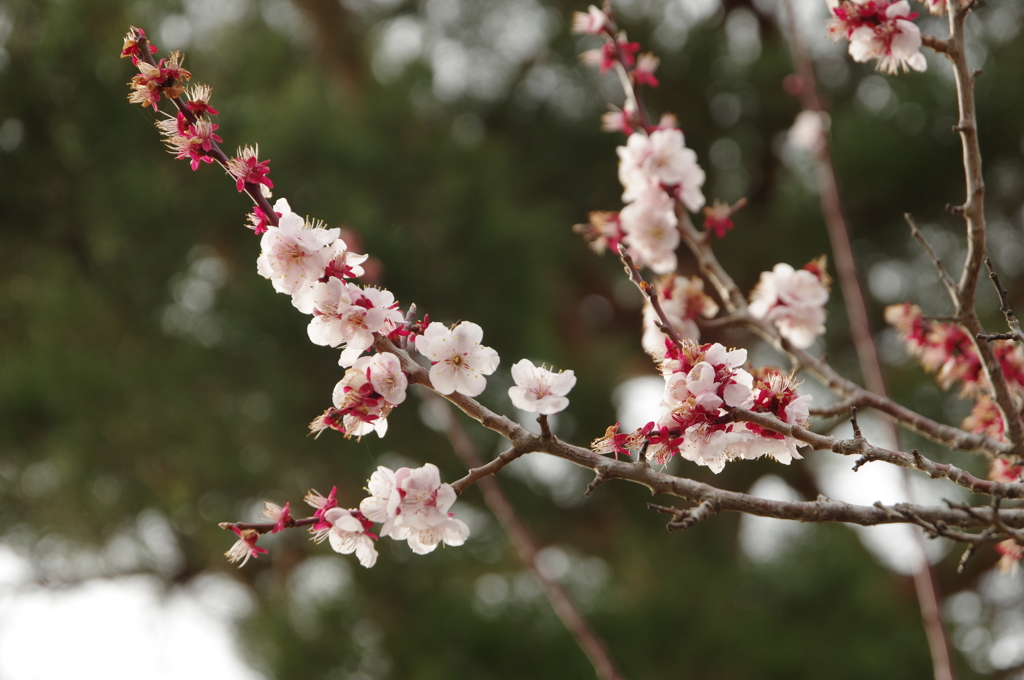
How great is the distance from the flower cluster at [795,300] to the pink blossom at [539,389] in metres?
0.41

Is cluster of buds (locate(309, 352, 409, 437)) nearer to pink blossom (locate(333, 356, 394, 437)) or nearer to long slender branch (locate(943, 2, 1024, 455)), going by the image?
pink blossom (locate(333, 356, 394, 437))

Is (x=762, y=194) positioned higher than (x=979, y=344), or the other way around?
Answer: (x=762, y=194)

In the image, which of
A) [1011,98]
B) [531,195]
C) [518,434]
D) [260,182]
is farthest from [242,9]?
[518,434]

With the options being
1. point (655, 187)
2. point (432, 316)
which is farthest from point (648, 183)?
point (432, 316)

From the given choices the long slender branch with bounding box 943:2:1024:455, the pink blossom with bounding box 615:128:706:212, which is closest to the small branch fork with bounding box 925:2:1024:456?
the long slender branch with bounding box 943:2:1024:455

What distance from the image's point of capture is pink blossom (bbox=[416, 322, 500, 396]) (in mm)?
517

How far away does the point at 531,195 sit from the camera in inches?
116

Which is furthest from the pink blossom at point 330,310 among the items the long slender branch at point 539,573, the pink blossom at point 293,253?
the long slender branch at point 539,573

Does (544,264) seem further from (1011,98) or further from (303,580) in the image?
(1011,98)

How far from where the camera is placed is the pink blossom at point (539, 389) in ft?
1.73

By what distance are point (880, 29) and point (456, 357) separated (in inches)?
18.9

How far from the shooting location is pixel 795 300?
2.90 feet

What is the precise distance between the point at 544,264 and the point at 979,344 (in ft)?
6.17

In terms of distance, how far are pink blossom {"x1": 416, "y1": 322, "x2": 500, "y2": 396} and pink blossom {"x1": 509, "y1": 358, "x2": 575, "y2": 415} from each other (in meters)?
0.02
